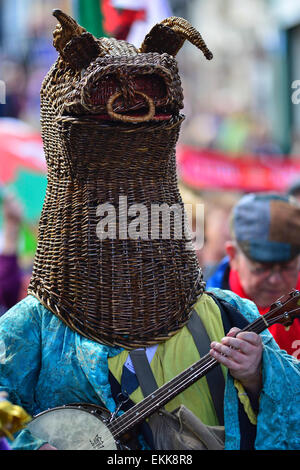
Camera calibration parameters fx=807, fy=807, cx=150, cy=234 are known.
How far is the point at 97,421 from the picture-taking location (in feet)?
8.38

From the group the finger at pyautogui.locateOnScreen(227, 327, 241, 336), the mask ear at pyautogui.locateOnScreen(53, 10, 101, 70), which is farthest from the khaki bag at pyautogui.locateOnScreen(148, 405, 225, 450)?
the mask ear at pyautogui.locateOnScreen(53, 10, 101, 70)

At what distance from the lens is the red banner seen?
8.05 meters

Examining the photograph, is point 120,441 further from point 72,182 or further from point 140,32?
point 140,32

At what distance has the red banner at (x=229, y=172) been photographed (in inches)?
317

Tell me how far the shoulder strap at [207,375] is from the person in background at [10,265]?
2.21 m

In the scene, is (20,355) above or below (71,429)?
above

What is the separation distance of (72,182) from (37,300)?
1.37ft

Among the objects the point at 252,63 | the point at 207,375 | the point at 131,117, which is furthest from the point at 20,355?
the point at 252,63

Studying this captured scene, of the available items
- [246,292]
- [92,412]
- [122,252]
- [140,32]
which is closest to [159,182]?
[122,252]

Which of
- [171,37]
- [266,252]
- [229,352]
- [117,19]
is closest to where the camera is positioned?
[229,352]

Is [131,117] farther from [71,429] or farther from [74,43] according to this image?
[71,429]

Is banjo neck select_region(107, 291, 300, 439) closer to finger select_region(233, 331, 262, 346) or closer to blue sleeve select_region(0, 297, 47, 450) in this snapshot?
finger select_region(233, 331, 262, 346)

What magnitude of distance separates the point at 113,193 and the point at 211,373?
26.9 inches
